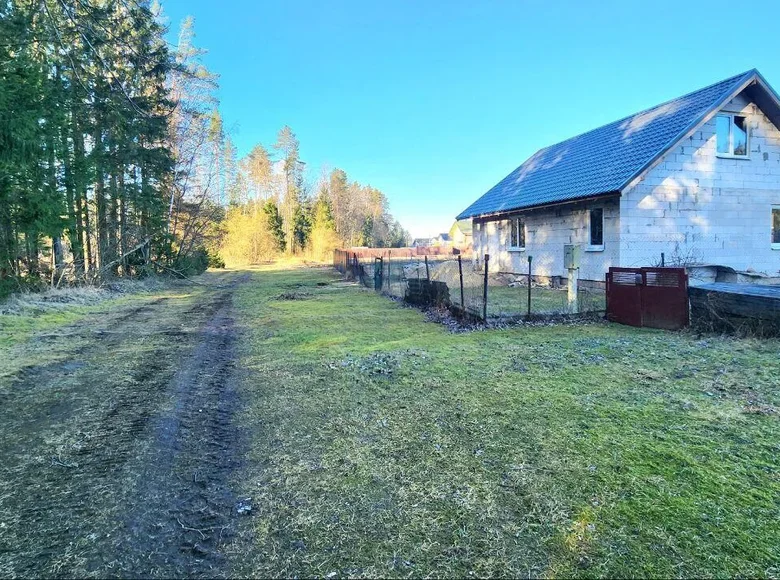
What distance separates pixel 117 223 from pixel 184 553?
68.0ft

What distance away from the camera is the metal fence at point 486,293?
10.0 metres

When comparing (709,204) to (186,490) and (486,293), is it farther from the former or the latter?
(186,490)

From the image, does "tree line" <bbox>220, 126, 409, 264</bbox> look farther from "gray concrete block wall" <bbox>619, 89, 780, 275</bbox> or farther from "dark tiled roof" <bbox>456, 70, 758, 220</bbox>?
"gray concrete block wall" <bbox>619, 89, 780, 275</bbox>

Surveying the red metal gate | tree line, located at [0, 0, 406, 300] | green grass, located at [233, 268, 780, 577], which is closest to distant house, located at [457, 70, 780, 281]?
the red metal gate

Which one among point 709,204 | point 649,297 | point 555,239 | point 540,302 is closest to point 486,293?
point 649,297

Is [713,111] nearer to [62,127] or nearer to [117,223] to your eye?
[62,127]

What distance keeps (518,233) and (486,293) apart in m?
11.1

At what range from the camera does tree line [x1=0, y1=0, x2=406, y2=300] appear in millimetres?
10039

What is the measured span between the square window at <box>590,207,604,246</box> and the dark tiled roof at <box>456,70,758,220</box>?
83 centimetres

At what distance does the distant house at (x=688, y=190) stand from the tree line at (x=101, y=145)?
12.6 meters

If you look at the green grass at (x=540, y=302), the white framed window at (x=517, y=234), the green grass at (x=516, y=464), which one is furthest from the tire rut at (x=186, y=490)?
the white framed window at (x=517, y=234)

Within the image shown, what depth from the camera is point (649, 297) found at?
905 centimetres

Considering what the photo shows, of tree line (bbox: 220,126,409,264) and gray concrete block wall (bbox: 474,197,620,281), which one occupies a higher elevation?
tree line (bbox: 220,126,409,264)

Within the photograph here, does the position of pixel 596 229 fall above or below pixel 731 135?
below
